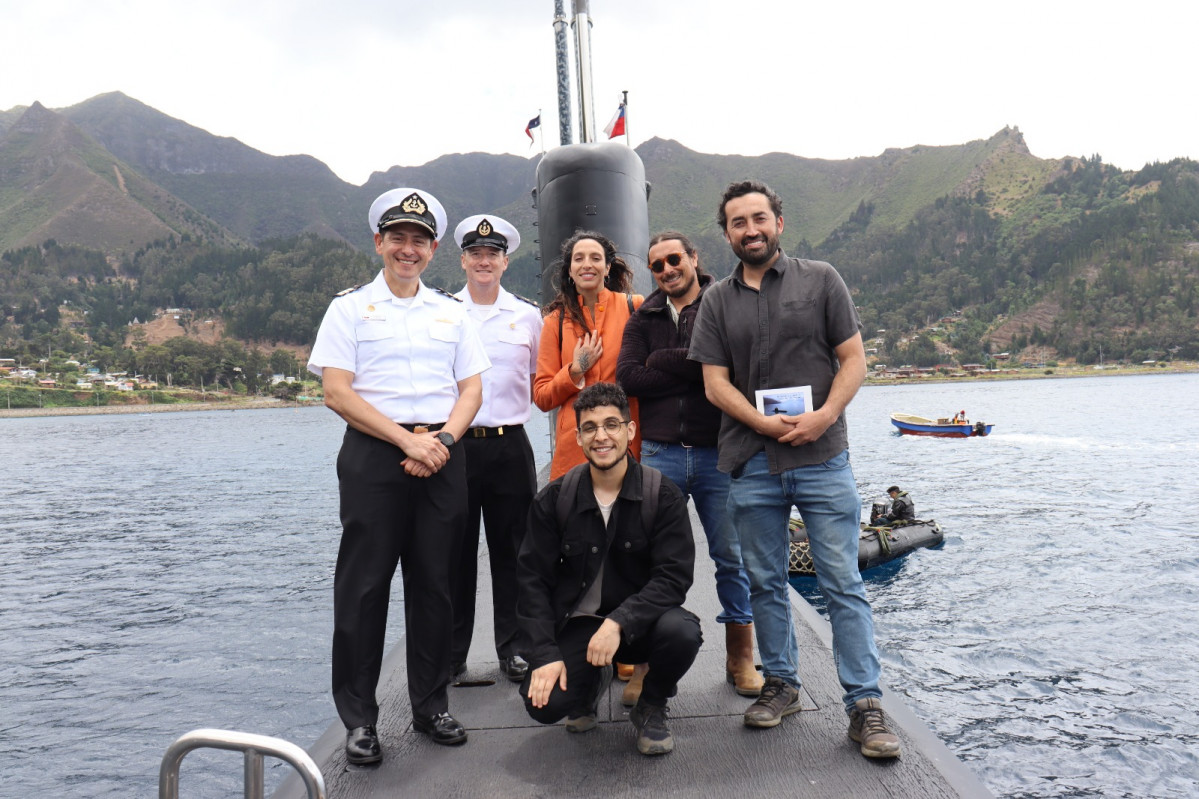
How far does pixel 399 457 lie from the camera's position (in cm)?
350

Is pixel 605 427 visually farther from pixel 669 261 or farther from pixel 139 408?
pixel 139 408

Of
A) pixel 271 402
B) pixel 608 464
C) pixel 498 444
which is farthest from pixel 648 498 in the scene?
pixel 271 402

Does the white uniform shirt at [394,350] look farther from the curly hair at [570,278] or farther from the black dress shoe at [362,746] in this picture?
the black dress shoe at [362,746]

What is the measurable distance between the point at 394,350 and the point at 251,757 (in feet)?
6.90

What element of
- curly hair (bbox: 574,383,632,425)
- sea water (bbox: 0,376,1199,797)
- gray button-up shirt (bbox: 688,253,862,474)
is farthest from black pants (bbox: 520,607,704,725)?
sea water (bbox: 0,376,1199,797)

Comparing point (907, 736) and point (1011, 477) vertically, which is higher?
point (907, 736)

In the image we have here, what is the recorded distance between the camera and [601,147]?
8.55 m

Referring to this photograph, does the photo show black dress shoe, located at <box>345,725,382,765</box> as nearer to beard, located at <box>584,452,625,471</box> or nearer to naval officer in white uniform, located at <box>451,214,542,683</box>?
naval officer in white uniform, located at <box>451,214,542,683</box>

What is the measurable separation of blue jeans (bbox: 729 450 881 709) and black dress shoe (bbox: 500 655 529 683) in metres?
1.41

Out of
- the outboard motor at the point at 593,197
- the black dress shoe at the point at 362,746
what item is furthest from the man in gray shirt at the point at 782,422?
the outboard motor at the point at 593,197

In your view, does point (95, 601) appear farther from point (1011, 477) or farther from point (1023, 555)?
point (1011, 477)

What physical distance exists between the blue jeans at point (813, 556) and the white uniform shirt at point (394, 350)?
1434mm

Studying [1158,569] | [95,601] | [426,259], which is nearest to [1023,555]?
[1158,569]

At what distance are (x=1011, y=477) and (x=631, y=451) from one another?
35232 mm
